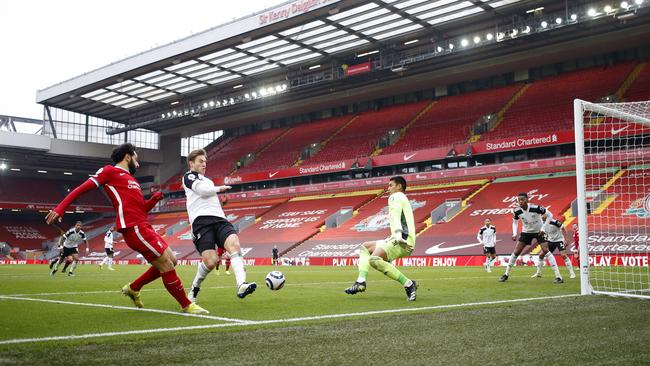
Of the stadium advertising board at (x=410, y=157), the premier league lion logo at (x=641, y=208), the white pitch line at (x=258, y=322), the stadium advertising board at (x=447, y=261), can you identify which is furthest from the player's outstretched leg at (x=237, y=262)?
the stadium advertising board at (x=410, y=157)

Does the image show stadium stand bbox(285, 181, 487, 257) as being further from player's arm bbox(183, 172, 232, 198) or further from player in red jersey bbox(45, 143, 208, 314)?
player in red jersey bbox(45, 143, 208, 314)

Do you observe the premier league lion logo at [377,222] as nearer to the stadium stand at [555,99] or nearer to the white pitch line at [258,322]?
the stadium stand at [555,99]

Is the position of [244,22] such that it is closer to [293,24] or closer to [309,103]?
[293,24]

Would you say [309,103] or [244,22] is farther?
[309,103]

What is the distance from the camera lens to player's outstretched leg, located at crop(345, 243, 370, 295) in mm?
9102

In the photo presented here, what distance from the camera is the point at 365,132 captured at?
48.0 m

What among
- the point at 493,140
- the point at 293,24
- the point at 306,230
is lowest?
the point at 306,230

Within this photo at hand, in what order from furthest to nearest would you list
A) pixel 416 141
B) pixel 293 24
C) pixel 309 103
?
1. pixel 309 103
2. pixel 416 141
3. pixel 293 24

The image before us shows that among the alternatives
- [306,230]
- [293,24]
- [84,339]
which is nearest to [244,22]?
[293,24]

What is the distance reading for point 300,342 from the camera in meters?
5.09

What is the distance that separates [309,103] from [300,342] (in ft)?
153

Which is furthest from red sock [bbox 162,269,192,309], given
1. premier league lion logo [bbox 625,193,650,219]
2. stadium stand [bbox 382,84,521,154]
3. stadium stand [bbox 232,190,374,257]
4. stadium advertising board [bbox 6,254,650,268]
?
stadium stand [bbox 382,84,521,154]

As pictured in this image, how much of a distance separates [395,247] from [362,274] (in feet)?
2.18

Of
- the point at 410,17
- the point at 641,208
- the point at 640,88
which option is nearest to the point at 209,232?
the point at 641,208
